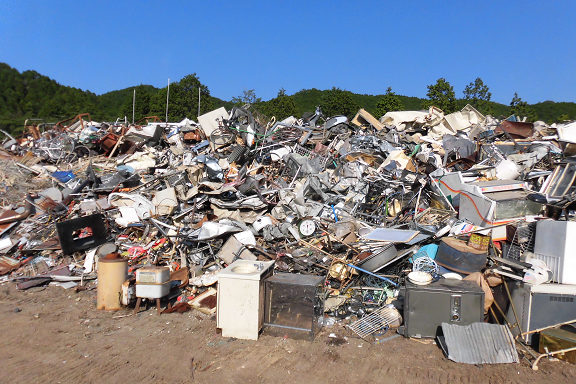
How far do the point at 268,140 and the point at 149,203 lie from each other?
3811 mm

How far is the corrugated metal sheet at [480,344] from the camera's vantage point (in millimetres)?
4109

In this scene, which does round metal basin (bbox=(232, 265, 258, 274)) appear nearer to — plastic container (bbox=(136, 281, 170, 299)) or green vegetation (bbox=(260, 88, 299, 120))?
plastic container (bbox=(136, 281, 170, 299))

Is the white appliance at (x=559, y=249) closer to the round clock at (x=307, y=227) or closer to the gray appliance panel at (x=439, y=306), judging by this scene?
the gray appliance panel at (x=439, y=306)

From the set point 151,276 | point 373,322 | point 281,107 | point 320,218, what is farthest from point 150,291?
point 281,107

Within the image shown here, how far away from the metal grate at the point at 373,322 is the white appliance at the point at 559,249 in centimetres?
199

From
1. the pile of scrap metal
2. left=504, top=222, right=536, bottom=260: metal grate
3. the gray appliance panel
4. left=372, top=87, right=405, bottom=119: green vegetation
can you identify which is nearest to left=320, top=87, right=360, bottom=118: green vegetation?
left=372, top=87, right=405, bottom=119: green vegetation

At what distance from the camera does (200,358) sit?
431 centimetres

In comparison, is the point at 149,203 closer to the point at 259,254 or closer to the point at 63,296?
the point at 63,296

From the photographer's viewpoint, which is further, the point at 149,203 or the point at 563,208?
the point at 149,203

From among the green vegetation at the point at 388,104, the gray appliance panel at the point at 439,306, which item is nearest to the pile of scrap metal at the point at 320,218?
the gray appliance panel at the point at 439,306

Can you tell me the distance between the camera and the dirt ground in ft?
12.9

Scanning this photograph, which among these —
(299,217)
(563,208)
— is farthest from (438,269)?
(299,217)

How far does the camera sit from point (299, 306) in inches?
188

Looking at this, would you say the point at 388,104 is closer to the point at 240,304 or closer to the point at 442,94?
the point at 442,94
